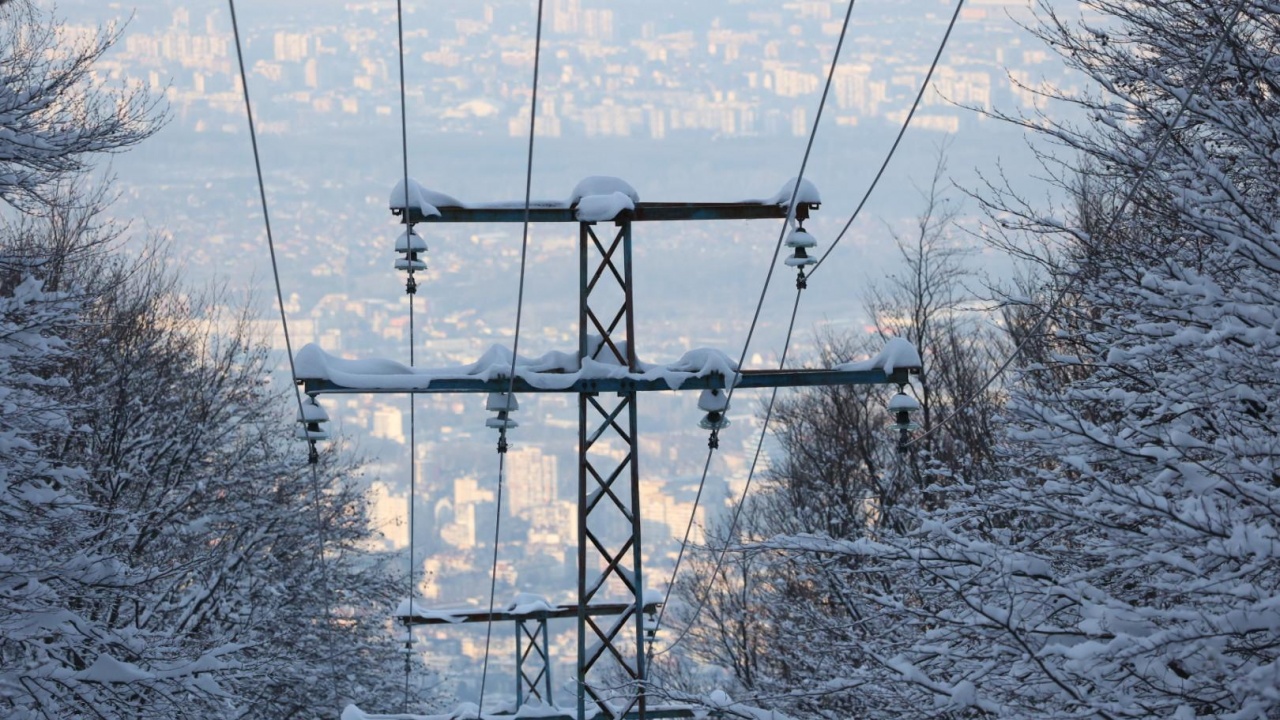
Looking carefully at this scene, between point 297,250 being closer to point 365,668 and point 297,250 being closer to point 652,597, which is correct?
point 365,668

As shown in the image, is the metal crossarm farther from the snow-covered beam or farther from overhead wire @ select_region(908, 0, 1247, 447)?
overhead wire @ select_region(908, 0, 1247, 447)

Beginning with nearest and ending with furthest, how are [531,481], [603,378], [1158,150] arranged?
[1158,150], [603,378], [531,481]

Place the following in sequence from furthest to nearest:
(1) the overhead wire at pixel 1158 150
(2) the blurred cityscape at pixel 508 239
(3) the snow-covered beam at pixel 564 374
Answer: (2) the blurred cityscape at pixel 508 239 → (3) the snow-covered beam at pixel 564 374 → (1) the overhead wire at pixel 1158 150

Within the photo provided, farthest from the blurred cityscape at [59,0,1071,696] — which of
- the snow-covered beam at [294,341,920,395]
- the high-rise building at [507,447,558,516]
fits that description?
the snow-covered beam at [294,341,920,395]

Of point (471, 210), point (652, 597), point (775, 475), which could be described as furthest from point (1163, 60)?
point (775, 475)

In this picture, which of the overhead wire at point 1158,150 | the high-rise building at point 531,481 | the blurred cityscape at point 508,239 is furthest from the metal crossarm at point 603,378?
the high-rise building at point 531,481

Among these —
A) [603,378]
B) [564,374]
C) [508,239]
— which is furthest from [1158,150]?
[508,239]

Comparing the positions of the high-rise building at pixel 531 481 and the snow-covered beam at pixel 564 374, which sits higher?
the snow-covered beam at pixel 564 374

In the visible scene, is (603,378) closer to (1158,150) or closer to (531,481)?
(1158,150)

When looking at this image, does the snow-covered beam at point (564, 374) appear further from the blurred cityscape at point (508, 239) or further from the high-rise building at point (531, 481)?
the high-rise building at point (531, 481)

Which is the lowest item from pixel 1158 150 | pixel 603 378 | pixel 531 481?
pixel 531 481

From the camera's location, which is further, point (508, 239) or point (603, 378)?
point (508, 239)
